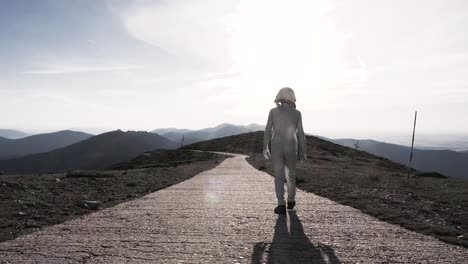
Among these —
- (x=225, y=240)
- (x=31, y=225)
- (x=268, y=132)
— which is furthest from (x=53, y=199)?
(x=225, y=240)

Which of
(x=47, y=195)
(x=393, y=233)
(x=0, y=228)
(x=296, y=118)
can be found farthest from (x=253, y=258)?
(x=47, y=195)

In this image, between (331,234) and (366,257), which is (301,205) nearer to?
(331,234)

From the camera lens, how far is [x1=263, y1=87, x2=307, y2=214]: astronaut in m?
9.90

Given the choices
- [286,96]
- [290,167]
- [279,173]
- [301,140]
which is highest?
[286,96]

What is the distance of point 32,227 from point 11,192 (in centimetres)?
538

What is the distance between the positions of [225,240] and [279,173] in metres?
3.38

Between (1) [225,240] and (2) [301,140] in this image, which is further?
(2) [301,140]

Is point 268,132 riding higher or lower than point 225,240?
higher

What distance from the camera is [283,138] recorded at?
9.93 m

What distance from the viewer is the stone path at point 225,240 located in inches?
229

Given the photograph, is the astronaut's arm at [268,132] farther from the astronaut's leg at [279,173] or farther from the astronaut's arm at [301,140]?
the astronaut's arm at [301,140]

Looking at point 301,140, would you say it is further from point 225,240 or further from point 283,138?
point 225,240

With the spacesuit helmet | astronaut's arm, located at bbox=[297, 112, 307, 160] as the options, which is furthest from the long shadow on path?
the spacesuit helmet

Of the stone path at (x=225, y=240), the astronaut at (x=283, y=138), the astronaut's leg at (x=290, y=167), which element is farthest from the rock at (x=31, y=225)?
the astronaut's leg at (x=290, y=167)
